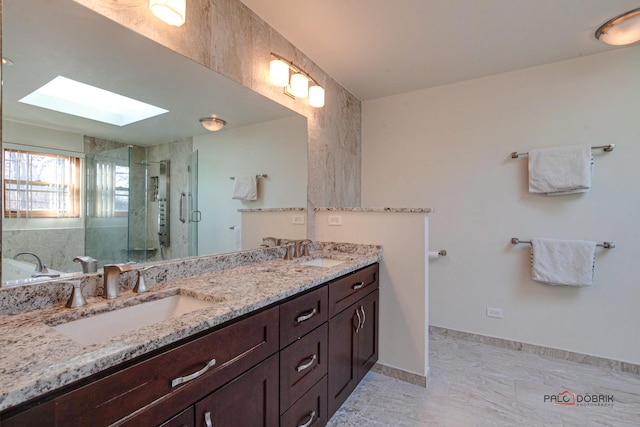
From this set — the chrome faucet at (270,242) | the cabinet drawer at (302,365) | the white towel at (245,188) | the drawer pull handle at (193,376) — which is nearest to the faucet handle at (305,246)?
the chrome faucet at (270,242)

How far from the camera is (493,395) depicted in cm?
192

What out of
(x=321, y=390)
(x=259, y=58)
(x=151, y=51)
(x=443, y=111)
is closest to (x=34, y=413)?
(x=321, y=390)

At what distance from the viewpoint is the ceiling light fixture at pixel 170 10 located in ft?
4.01

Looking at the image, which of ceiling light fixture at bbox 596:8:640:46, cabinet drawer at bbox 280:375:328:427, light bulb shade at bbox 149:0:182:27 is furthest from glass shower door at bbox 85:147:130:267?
ceiling light fixture at bbox 596:8:640:46

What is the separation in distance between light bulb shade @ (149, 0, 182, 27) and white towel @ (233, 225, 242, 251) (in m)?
1.10

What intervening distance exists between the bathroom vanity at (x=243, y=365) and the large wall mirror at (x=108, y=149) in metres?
0.28

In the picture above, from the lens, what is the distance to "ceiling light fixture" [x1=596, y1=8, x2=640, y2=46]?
6.00 ft

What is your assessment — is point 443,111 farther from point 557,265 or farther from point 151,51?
point 151,51

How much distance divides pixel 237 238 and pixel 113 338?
1.09 metres

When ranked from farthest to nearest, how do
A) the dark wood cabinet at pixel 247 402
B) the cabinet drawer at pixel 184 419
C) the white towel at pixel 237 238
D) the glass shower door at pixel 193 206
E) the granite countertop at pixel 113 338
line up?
the white towel at pixel 237 238, the glass shower door at pixel 193 206, the dark wood cabinet at pixel 247 402, the cabinet drawer at pixel 184 419, the granite countertop at pixel 113 338

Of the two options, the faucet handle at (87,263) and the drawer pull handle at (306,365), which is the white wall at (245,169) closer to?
the faucet handle at (87,263)

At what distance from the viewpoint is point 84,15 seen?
110 centimetres

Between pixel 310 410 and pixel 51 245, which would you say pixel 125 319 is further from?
pixel 310 410

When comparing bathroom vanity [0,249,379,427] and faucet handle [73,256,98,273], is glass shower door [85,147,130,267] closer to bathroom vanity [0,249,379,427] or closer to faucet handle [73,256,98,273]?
faucet handle [73,256,98,273]
